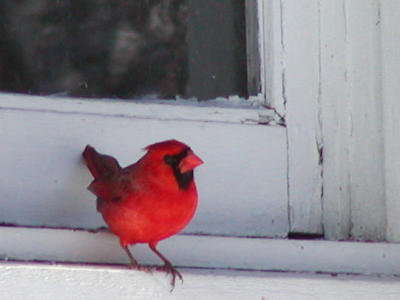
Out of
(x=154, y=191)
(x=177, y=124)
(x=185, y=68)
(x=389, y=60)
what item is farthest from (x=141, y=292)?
(x=389, y=60)

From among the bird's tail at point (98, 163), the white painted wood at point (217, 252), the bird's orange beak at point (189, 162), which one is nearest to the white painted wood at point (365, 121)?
the white painted wood at point (217, 252)

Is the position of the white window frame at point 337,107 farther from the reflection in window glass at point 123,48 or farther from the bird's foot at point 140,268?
the bird's foot at point 140,268

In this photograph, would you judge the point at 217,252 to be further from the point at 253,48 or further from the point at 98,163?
the point at 253,48

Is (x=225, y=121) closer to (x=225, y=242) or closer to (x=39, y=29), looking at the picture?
(x=225, y=242)

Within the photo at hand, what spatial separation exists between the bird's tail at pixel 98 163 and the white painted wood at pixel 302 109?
415 millimetres

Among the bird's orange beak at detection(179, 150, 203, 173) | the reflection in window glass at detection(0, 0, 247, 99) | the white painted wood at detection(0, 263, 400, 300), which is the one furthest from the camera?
the reflection in window glass at detection(0, 0, 247, 99)

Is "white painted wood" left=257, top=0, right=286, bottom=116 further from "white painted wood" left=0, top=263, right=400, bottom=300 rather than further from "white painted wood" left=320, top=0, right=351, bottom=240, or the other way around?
"white painted wood" left=0, top=263, right=400, bottom=300

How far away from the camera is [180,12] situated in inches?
96.8

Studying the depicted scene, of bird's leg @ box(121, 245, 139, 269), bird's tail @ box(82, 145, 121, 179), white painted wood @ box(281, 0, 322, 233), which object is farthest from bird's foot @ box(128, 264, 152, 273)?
white painted wood @ box(281, 0, 322, 233)

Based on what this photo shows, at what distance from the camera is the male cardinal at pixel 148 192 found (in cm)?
209

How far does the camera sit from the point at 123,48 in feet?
7.86

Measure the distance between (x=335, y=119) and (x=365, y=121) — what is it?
7 cm

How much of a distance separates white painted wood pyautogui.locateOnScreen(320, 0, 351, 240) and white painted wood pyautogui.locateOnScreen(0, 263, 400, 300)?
232 millimetres

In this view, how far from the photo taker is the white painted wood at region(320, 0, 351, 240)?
94.7 inches
